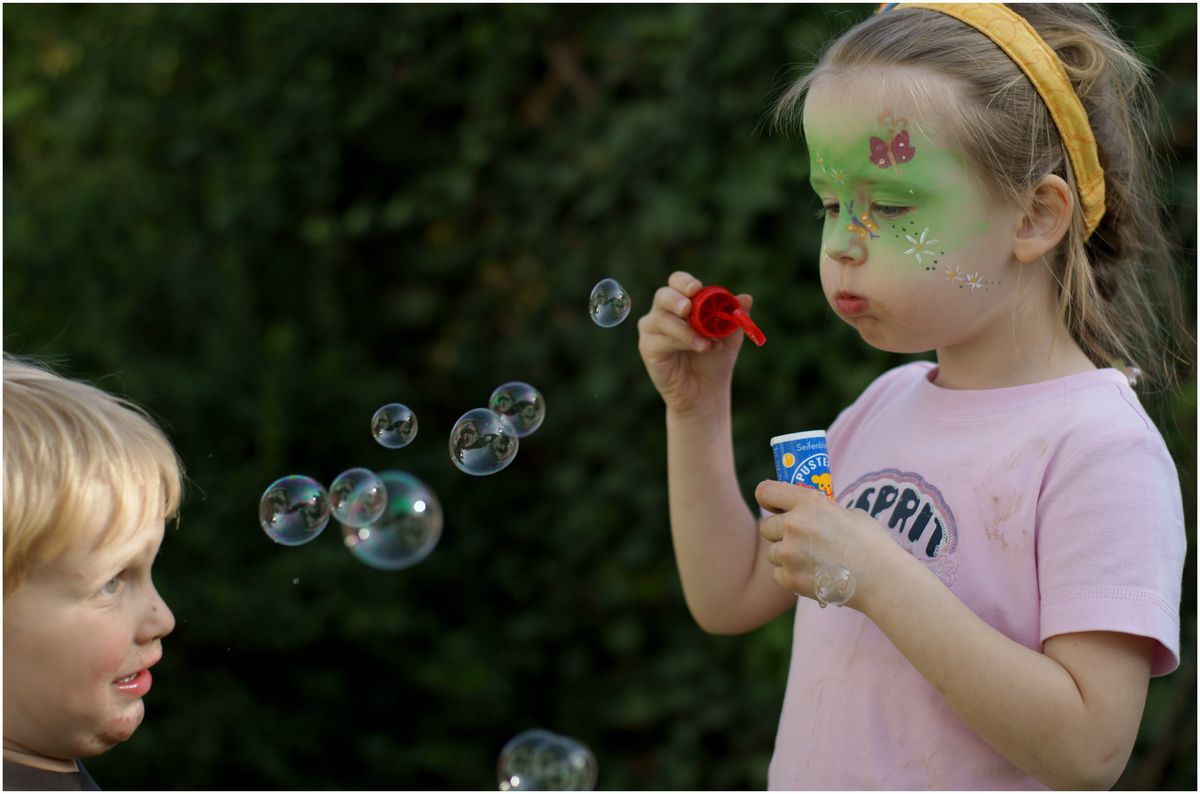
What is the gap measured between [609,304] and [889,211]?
0.59m

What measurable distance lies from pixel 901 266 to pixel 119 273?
10.2 feet

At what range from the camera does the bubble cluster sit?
2.35 m

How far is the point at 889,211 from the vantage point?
5.08 ft

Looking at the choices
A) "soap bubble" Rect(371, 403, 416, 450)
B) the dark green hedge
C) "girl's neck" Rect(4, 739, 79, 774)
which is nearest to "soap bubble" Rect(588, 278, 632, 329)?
"soap bubble" Rect(371, 403, 416, 450)

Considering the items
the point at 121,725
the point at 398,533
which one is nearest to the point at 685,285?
the point at 398,533

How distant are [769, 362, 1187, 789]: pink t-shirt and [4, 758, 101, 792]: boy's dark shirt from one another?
0.85 m

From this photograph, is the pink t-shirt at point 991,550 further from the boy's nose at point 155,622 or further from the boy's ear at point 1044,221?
the boy's nose at point 155,622

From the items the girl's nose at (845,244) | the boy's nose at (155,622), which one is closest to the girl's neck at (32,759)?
the boy's nose at (155,622)

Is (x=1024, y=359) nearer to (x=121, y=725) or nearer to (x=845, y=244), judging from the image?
(x=845, y=244)

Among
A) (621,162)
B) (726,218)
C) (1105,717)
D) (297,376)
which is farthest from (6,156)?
(1105,717)

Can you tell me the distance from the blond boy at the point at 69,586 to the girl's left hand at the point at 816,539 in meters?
0.72

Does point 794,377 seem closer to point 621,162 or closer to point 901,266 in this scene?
point 621,162

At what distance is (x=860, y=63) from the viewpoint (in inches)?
62.8

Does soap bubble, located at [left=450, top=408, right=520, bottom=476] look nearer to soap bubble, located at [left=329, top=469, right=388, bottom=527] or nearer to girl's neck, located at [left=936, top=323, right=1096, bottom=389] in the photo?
soap bubble, located at [left=329, top=469, right=388, bottom=527]
